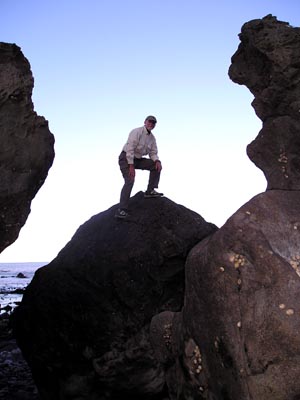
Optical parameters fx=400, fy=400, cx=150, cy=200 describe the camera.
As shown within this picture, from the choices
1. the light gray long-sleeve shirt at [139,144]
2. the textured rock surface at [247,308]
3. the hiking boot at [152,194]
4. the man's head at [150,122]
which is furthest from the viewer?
the hiking boot at [152,194]

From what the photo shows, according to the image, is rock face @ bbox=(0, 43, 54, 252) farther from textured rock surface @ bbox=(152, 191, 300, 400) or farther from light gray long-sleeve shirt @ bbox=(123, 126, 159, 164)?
textured rock surface @ bbox=(152, 191, 300, 400)

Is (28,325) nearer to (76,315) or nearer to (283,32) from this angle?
(76,315)

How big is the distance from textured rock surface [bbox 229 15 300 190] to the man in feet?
12.8

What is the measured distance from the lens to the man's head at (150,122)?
1243 centimetres

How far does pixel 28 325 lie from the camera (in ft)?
39.0

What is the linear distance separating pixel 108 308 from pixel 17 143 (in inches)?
205

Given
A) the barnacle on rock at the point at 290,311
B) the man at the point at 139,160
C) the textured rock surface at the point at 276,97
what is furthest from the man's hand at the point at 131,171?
the barnacle on rock at the point at 290,311

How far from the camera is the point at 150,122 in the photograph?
Result: 12508mm

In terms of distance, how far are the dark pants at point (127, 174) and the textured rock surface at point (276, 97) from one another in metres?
4.32

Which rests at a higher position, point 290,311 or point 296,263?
point 296,263

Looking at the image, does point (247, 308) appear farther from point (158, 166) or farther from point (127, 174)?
point (158, 166)

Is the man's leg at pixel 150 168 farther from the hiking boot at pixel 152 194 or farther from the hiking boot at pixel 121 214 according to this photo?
the hiking boot at pixel 121 214

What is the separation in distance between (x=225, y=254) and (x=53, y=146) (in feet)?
25.0

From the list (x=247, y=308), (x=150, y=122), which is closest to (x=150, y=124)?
(x=150, y=122)
